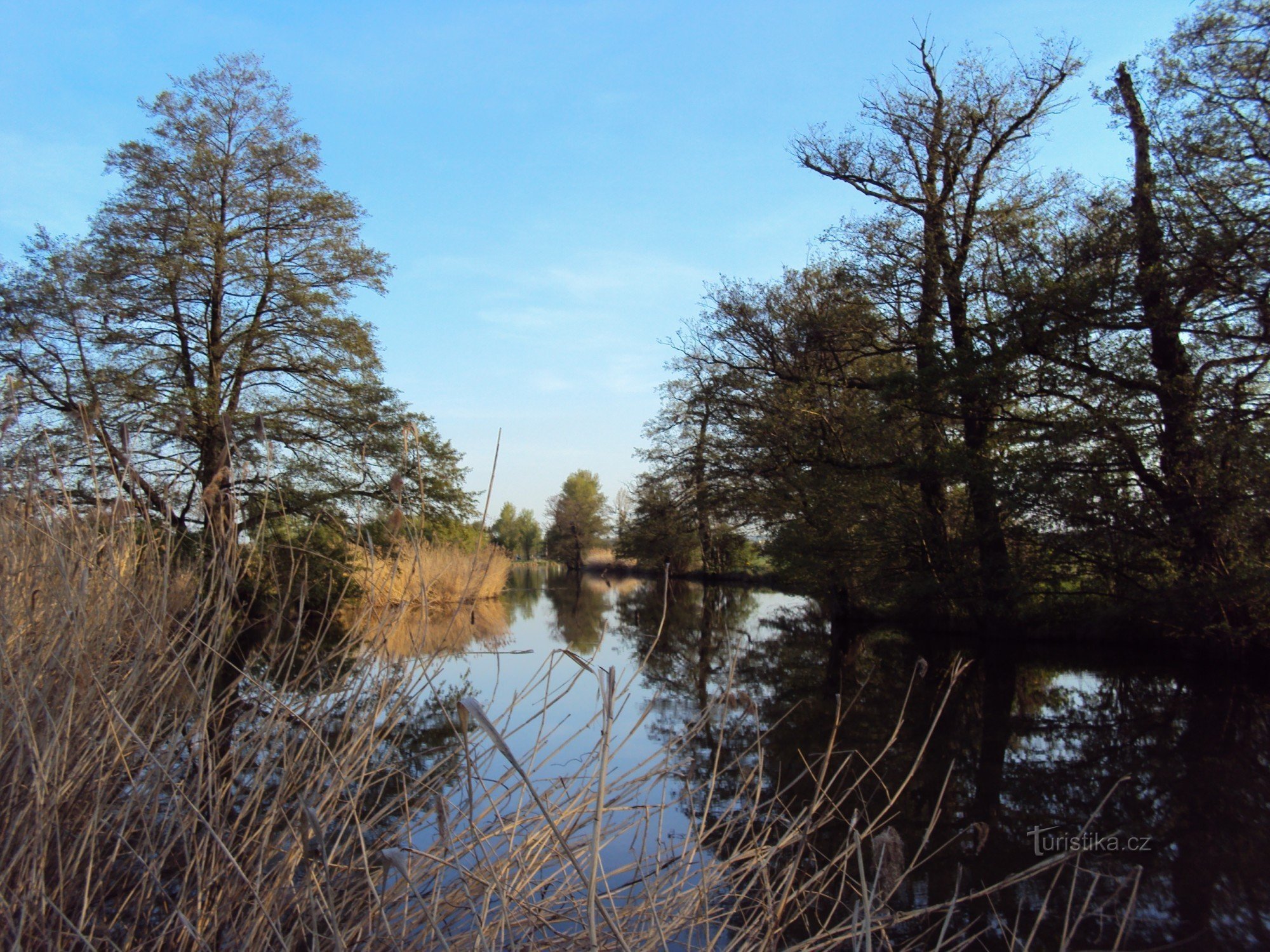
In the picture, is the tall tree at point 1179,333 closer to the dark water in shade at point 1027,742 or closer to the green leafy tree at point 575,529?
the dark water in shade at point 1027,742

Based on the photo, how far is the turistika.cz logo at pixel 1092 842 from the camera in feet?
13.0

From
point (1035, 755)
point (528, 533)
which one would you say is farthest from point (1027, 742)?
point (528, 533)

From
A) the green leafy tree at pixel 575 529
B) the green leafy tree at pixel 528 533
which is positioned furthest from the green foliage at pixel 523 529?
the green leafy tree at pixel 575 529

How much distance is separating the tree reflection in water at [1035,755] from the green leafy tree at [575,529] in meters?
37.1

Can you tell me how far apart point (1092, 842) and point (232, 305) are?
16632 millimetres

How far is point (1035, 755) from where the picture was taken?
6.05m

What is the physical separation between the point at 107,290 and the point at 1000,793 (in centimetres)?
1634

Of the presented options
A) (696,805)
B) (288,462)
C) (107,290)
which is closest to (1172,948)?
(696,805)

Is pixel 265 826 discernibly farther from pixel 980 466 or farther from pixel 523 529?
pixel 523 529

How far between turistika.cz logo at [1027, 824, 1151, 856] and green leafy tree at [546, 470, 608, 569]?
145 feet

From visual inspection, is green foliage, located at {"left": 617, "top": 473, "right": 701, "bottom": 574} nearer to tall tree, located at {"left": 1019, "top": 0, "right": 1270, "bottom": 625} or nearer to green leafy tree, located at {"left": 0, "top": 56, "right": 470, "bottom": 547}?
green leafy tree, located at {"left": 0, "top": 56, "right": 470, "bottom": 547}

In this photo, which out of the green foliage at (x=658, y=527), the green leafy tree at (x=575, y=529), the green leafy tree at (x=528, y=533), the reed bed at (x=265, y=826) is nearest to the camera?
the reed bed at (x=265, y=826)

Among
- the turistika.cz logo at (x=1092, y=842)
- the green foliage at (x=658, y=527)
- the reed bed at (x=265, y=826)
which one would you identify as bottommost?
the turistika.cz logo at (x=1092, y=842)

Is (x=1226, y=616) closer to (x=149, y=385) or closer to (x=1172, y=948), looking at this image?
(x=1172, y=948)
